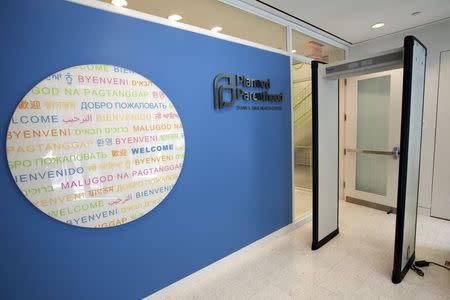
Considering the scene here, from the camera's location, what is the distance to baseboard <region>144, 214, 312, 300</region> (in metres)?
2.16

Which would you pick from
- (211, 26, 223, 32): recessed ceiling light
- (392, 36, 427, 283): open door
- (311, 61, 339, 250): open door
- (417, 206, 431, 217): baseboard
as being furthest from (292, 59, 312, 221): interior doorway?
(417, 206, 431, 217): baseboard

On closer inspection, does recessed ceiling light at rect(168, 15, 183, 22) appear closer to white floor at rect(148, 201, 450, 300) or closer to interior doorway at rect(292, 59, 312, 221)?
interior doorway at rect(292, 59, 312, 221)

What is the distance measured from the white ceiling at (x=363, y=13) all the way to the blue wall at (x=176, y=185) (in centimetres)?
56

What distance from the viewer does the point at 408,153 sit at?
201cm

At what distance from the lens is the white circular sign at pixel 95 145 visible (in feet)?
4.77

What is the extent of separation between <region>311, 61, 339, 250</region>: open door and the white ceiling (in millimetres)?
689

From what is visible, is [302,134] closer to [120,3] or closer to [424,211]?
[424,211]

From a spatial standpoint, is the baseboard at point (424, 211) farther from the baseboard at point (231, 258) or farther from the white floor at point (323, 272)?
the baseboard at point (231, 258)

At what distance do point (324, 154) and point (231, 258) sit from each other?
1.59 metres

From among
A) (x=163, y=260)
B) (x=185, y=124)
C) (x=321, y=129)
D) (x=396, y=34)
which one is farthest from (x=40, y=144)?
(x=396, y=34)

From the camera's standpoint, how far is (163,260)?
2078 mm

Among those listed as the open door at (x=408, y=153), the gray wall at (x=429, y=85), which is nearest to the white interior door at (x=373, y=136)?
the gray wall at (x=429, y=85)

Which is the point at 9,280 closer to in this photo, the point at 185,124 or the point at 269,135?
the point at 185,124

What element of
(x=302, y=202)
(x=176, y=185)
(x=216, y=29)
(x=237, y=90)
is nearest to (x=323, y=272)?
(x=176, y=185)
